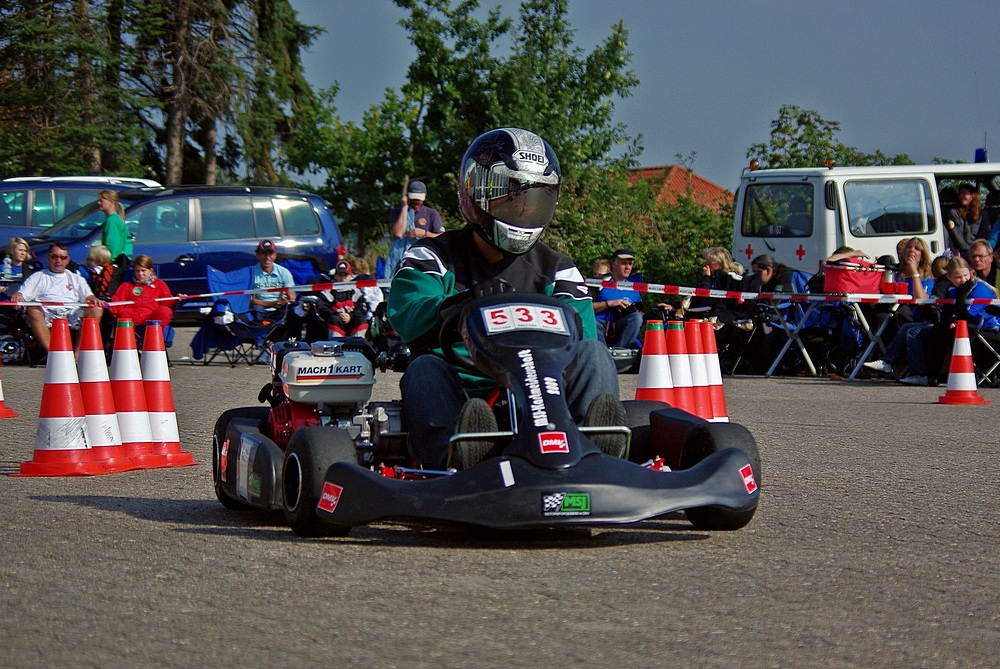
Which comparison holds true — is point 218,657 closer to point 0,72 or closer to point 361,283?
point 361,283

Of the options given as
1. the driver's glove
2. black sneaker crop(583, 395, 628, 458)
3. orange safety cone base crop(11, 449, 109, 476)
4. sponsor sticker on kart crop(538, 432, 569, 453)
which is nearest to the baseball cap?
orange safety cone base crop(11, 449, 109, 476)

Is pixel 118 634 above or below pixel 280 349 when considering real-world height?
below

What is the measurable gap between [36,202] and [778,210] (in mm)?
10541

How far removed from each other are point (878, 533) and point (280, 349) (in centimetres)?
269

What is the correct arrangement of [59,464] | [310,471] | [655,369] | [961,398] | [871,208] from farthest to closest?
1. [871,208]
2. [961,398]
3. [655,369]
4. [59,464]
5. [310,471]

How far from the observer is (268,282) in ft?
57.5

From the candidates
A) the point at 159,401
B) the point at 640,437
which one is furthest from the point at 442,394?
the point at 159,401

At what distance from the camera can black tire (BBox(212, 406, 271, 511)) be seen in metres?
6.15

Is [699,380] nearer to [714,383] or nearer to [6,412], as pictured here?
[714,383]

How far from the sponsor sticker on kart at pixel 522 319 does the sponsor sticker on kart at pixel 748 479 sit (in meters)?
0.81

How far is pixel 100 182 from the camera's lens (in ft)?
73.2

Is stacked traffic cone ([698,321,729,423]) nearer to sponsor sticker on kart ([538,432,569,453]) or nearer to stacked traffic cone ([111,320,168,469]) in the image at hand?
stacked traffic cone ([111,320,168,469])

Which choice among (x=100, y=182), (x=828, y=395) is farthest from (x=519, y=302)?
(x=100, y=182)

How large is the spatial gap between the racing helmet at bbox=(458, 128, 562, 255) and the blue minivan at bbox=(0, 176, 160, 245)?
1576 centimetres
